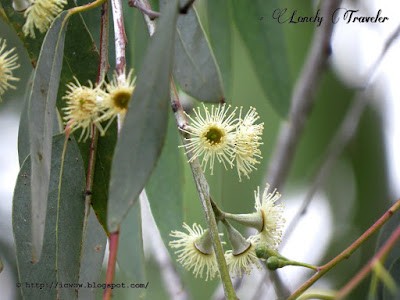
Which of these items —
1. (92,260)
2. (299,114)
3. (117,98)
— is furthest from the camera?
(299,114)

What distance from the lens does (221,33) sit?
1.69 m

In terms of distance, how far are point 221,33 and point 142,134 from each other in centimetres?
101

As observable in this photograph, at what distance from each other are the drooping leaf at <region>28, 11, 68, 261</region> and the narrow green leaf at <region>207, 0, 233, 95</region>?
2.44 feet

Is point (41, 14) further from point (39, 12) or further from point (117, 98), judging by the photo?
point (117, 98)

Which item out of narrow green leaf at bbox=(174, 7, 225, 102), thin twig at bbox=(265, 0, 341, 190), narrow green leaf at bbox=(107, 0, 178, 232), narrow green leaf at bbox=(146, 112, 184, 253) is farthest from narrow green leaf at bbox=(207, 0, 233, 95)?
narrow green leaf at bbox=(107, 0, 178, 232)

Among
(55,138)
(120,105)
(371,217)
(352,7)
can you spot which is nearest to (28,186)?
(55,138)

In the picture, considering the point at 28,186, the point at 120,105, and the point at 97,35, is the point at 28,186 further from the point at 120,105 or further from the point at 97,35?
the point at 97,35

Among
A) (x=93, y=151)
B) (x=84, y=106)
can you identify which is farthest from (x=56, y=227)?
(x=84, y=106)

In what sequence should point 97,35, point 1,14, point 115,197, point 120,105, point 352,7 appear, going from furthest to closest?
point 352,7 → point 97,35 → point 1,14 → point 120,105 → point 115,197

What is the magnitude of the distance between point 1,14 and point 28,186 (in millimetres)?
377

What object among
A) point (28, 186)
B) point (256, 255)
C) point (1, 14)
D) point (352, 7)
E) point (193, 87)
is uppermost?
point (352, 7)

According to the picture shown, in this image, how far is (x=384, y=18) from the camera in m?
2.03

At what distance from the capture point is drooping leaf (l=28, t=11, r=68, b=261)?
80 centimetres

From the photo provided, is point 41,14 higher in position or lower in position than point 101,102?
higher
